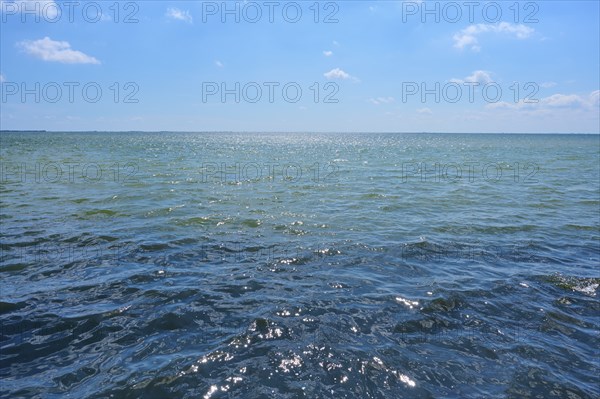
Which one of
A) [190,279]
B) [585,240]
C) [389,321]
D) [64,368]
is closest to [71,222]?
[190,279]

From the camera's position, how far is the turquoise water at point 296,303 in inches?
217

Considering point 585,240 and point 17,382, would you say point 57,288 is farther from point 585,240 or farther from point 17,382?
point 585,240

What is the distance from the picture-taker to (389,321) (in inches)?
281

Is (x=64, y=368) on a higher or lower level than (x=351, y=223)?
lower

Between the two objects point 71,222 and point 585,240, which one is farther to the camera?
point 71,222

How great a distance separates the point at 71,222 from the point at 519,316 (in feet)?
46.5

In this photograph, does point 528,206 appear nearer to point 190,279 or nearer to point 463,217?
point 463,217

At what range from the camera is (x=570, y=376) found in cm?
562

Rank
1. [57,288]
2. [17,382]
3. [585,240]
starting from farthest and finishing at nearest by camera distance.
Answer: [585,240]
[57,288]
[17,382]

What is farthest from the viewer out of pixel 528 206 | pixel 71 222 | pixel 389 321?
pixel 528 206

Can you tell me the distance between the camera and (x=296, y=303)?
7.78 m

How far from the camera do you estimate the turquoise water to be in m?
5.52

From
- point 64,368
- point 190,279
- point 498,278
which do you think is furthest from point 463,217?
point 64,368

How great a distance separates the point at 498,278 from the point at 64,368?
8852 mm
